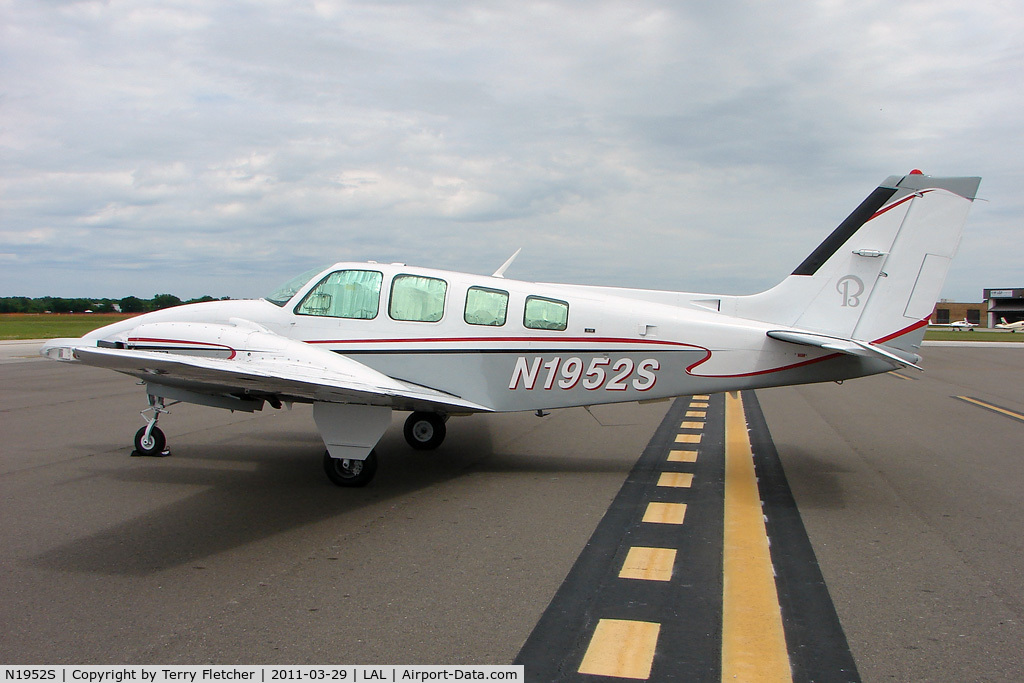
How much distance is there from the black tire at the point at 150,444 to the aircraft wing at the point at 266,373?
3.49 feet

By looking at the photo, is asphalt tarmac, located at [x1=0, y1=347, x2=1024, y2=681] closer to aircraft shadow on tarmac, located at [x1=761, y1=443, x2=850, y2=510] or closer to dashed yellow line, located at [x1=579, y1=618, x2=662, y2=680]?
aircraft shadow on tarmac, located at [x1=761, y1=443, x2=850, y2=510]

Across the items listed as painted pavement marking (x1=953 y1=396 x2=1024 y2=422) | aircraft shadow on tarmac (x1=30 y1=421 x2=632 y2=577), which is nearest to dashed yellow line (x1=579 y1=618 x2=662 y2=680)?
aircraft shadow on tarmac (x1=30 y1=421 x2=632 y2=577)

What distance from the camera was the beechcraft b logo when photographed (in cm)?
791

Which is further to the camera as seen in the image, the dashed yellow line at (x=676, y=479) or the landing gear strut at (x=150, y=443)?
the landing gear strut at (x=150, y=443)

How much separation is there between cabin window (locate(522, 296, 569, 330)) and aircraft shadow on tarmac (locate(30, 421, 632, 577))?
1.68 meters

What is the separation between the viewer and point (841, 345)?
22.6ft

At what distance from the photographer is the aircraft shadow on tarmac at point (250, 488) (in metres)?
5.08

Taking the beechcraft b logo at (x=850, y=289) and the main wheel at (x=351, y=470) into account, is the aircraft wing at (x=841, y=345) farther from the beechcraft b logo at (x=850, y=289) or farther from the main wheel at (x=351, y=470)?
the main wheel at (x=351, y=470)

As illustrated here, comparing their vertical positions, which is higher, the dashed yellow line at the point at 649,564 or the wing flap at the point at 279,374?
the wing flap at the point at 279,374

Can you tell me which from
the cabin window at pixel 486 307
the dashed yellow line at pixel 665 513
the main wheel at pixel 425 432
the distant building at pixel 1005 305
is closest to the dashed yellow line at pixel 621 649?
the dashed yellow line at pixel 665 513

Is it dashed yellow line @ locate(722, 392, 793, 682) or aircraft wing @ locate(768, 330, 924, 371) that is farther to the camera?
aircraft wing @ locate(768, 330, 924, 371)

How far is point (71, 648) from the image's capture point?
3539 mm

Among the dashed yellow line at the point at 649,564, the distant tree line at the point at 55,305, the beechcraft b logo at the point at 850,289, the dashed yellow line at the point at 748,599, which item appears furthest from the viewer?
the distant tree line at the point at 55,305
